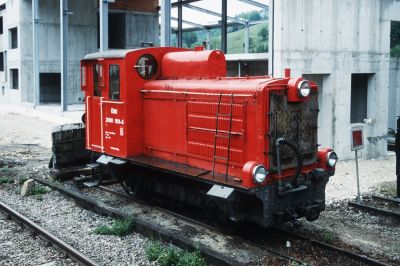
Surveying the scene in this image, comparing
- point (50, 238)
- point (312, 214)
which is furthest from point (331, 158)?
point (50, 238)

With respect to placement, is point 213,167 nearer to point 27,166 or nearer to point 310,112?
point 310,112

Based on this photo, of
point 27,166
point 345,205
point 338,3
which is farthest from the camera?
point 338,3

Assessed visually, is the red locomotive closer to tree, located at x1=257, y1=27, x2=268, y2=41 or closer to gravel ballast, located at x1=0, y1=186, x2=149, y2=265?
gravel ballast, located at x1=0, y1=186, x2=149, y2=265

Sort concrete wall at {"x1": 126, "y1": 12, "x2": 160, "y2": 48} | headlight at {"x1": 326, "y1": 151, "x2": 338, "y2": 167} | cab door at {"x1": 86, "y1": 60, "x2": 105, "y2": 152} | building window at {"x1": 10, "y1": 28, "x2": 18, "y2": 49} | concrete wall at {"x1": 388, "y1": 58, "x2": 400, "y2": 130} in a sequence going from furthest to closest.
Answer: building window at {"x1": 10, "y1": 28, "x2": 18, "y2": 49}
concrete wall at {"x1": 126, "y1": 12, "x2": 160, "y2": 48}
concrete wall at {"x1": 388, "y1": 58, "x2": 400, "y2": 130}
cab door at {"x1": 86, "y1": 60, "x2": 105, "y2": 152}
headlight at {"x1": 326, "y1": 151, "x2": 338, "y2": 167}

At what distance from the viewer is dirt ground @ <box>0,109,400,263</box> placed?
7578mm

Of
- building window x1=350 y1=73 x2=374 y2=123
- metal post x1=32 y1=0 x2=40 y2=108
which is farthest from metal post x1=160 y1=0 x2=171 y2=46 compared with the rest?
metal post x1=32 y1=0 x2=40 y2=108

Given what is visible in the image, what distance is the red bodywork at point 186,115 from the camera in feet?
23.8

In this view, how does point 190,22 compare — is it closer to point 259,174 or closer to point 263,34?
point 259,174

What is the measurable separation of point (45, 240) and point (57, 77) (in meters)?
30.9

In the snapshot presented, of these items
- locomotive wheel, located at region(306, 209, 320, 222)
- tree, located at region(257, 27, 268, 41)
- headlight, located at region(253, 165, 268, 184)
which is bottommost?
locomotive wheel, located at region(306, 209, 320, 222)

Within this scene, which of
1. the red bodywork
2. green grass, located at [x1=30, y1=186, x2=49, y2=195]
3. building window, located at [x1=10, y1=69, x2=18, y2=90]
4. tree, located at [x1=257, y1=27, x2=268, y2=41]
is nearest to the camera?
the red bodywork

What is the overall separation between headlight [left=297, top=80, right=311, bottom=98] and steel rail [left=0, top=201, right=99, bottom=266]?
3.89m

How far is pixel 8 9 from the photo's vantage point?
36.5 meters

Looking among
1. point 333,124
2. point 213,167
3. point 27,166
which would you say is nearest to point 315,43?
point 333,124
